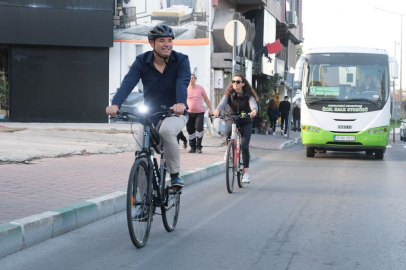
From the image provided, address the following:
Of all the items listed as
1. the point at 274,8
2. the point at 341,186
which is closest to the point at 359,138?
the point at 341,186

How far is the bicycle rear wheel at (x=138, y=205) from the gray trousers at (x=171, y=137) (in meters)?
0.38

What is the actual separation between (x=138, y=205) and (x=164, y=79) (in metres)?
1.28

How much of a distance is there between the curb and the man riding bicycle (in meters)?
1.18

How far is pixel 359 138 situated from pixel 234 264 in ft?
42.1

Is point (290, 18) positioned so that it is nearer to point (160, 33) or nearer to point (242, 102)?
point (242, 102)

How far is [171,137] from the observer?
6258 mm

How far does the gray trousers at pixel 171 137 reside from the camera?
6.18 m

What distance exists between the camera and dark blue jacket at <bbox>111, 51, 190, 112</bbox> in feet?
20.5

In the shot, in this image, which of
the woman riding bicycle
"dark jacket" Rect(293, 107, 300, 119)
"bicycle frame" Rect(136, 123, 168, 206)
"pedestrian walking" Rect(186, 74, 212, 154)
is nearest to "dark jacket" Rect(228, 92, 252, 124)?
the woman riding bicycle

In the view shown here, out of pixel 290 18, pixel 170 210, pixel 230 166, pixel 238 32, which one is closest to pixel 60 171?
pixel 230 166

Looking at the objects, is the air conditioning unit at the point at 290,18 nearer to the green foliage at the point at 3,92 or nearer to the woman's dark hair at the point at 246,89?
the green foliage at the point at 3,92

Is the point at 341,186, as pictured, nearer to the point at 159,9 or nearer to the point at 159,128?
the point at 159,128

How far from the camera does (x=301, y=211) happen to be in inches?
324

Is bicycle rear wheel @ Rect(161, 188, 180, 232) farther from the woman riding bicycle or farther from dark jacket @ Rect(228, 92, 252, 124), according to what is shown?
dark jacket @ Rect(228, 92, 252, 124)
